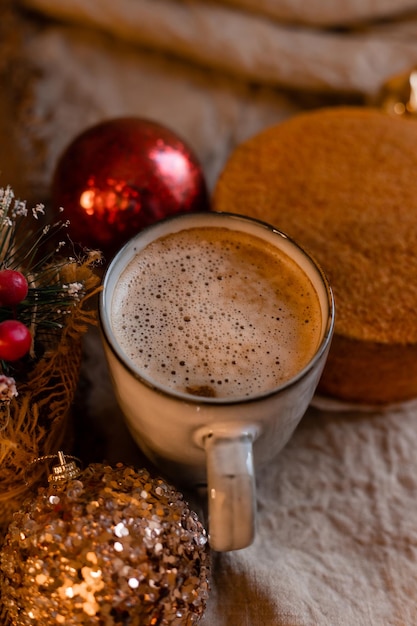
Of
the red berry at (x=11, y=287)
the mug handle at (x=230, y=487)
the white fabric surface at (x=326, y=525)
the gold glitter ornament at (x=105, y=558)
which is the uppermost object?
the red berry at (x=11, y=287)

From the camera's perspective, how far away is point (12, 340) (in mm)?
517

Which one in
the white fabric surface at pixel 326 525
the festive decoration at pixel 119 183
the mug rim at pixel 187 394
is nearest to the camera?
the mug rim at pixel 187 394

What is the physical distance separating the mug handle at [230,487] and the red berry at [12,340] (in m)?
0.16

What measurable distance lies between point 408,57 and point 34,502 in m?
0.85

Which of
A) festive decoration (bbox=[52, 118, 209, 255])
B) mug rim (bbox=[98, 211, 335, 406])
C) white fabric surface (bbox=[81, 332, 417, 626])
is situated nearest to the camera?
mug rim (bbox=[98, 211, 335, 406])

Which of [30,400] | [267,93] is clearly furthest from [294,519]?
[267,93]

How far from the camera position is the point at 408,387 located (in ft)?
2.46

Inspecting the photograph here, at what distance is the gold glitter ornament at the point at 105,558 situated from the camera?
51 cm

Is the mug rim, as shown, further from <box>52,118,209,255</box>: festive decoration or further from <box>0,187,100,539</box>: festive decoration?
<box>52,118,209,255</box>: festive decoration

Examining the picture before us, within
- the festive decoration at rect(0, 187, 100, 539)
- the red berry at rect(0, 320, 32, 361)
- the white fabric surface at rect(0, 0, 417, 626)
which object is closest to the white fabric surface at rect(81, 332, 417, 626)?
the white fabric surface at rect(0, 0, 417, 626)

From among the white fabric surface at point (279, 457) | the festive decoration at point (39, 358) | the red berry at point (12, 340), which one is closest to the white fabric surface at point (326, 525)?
the white fabric surface at point (279, 457)

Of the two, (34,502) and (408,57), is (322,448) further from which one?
(408,57)

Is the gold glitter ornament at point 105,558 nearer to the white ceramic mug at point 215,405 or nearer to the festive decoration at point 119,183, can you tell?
the white ceramic mug at point 215,405

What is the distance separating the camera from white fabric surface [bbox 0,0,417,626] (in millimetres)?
627
